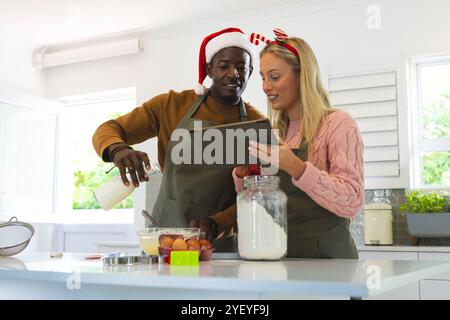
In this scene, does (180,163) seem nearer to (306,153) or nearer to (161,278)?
(306,153)

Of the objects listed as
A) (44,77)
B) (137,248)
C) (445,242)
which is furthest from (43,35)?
(445,242)

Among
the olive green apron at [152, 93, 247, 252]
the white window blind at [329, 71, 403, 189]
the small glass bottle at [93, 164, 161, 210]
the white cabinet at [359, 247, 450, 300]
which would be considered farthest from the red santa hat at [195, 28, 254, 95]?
the white window blind at [329, 71, 403, 189]

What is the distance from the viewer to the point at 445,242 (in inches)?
137

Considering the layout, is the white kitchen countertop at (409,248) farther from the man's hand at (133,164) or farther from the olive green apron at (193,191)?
the man's hand at (133,164)

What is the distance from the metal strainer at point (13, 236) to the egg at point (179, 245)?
0.71 m

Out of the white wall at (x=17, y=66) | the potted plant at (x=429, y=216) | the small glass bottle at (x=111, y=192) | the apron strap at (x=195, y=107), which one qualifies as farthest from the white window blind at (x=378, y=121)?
the white wall at (x=17, y=66)

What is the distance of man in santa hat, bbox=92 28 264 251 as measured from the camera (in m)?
1.89

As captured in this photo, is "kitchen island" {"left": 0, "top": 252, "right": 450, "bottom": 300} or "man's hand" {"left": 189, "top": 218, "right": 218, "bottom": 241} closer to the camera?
A: "kitchen island" {"left": 0, "top": 252, "right": 450, "bottom": 300}

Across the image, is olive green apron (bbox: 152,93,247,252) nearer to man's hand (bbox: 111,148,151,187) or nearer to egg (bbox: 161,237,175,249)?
man's hand (bbox: 111,148,151,187)

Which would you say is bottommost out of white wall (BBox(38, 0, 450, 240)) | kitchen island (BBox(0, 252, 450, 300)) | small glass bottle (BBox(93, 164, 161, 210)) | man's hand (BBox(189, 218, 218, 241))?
kitchen island (BBox(0, 252, 450, 300))

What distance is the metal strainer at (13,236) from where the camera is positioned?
5.92 feet

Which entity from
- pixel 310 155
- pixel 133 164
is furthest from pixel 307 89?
pixel 133 164

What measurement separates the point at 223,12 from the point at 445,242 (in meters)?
2.46
